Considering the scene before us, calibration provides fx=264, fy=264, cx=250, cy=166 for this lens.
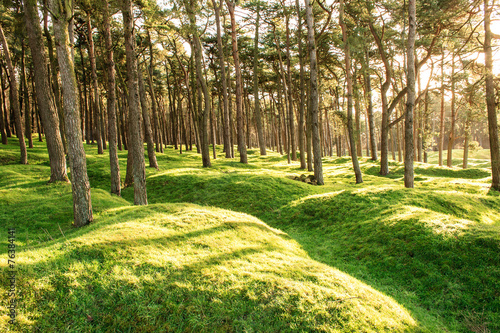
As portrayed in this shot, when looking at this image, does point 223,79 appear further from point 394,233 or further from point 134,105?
point 394,233

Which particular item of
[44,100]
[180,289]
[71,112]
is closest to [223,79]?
[44,100]

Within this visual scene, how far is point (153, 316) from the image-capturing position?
408 centimetres

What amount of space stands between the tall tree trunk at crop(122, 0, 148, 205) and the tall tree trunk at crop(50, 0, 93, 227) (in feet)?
9.35

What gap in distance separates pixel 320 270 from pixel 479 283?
3.44 metres

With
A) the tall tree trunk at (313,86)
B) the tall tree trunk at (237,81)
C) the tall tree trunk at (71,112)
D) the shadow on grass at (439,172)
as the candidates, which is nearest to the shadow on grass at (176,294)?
the tall tree trunk at (71,112)

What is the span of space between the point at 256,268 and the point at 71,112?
6556 mm

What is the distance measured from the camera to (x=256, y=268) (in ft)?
18.3

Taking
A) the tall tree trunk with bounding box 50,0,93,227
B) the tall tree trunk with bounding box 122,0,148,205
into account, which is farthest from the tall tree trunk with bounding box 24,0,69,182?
the tall tree trunk with bounding box 50,0,93,227

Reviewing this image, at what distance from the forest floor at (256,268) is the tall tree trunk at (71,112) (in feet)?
2.74

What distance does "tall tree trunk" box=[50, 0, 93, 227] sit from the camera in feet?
23.6

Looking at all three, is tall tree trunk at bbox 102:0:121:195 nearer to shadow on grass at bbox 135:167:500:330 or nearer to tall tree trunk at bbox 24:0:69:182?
shadow on grass at bbox 135:167:500:330

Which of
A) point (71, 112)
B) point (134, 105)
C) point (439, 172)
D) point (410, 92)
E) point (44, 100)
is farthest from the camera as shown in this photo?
point (439, 172)

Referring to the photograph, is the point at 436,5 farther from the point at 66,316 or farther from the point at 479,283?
the point at 66,316

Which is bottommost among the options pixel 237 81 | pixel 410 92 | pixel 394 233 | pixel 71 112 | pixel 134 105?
pixel 394 233
